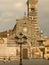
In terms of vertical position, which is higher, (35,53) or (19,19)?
(19,19)

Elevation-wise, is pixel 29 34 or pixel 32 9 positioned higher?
pixel 32 9

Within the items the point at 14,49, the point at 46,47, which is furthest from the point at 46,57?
the point at 14,49

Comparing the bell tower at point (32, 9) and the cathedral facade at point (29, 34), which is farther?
the bell tower at point (32, 9)

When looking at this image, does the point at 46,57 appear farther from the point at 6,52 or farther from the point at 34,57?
the point at 6,52

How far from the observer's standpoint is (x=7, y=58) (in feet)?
310

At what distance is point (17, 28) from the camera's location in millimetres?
→ 95500

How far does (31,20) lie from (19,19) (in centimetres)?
349

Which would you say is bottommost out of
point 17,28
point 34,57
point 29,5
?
point 34,57

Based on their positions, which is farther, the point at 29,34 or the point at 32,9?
the point at 32,9

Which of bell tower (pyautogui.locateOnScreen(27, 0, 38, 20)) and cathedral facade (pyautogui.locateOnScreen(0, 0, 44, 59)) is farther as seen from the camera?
bell tower (pyautogui.locateOnScreen(27, 0, 38, 20))

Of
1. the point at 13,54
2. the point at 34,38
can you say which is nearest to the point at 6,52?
the point at 13,54

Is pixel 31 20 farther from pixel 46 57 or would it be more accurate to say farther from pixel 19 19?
pixel 46 57

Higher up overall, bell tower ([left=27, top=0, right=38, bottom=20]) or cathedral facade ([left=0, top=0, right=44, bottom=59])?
bell tower ([left=27, top=0, right=38, bottom=20])

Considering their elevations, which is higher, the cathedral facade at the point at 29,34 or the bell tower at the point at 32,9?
the bell tower at the point at 32,9
